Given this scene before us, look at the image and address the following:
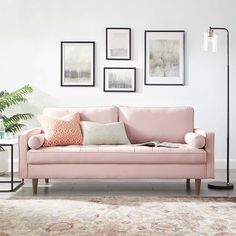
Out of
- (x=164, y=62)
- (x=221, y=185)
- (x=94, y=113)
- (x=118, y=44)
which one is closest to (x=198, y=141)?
(x=221, y=185)

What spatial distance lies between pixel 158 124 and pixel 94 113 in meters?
0.72

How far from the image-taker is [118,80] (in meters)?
6.23

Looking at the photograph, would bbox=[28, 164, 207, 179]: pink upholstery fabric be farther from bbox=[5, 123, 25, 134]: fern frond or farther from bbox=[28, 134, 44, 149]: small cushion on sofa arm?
bbox=[5, 123, 25, 134]: fern frond

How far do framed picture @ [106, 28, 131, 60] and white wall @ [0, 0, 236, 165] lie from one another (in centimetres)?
7

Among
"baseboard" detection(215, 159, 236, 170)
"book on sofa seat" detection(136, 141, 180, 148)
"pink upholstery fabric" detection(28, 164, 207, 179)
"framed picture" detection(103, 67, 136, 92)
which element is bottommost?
"baseboard" detection(215, 159, 236, 170)

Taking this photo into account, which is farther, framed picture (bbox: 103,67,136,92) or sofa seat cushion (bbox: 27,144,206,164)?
framed picture (bbox: 103,67,136,92)

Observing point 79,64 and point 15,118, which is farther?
point 79,64

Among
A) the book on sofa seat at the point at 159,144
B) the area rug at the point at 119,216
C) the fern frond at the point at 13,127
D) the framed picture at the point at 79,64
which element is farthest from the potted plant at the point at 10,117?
the book on sofa seat at the point at 159,144

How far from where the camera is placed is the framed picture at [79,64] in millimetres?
6230

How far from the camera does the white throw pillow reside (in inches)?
197

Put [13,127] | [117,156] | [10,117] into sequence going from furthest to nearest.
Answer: [10,117] < [13,127] < [117,156]

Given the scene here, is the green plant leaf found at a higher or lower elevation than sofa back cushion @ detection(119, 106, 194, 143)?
higher

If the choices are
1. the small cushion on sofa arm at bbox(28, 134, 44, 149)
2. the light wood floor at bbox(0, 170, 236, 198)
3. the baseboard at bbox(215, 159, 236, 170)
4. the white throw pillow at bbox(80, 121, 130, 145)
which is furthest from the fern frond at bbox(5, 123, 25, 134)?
the baseboard at bbox(215, 159, 236, 170)

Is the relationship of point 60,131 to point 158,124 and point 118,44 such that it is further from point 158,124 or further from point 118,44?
point 118,44
